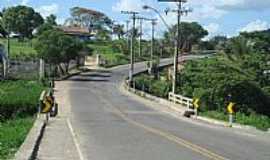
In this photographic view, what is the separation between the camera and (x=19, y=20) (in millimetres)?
161375

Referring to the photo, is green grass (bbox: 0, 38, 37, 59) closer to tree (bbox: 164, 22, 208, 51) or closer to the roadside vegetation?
the roadside vegetation

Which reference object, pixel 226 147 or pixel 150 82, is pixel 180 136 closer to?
pixel 226 147

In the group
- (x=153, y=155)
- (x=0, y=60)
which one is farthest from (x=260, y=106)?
(x=0, y=60)

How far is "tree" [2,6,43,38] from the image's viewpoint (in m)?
159

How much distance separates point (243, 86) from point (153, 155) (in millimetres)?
37149

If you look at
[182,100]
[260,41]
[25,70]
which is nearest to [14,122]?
[182,100]

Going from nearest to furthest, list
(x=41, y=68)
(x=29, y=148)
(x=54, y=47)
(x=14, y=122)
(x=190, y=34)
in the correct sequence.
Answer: (x=29, y=148)
(x=14, y=122)
(x=41, y=68)
(x=54, y=47)
(x=190, y=34)

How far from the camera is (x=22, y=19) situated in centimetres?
16225

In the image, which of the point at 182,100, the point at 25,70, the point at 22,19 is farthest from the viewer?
the point at 22,19


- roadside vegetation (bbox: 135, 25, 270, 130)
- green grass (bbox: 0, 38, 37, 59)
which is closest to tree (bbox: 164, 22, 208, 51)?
green grass (bbox: 0, 38, 37, 59)

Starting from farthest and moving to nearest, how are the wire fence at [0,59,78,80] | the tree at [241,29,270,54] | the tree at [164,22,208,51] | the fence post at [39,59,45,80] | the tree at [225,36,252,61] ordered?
the tree at [164,22,208,51], the tree at [241,29,270,54], the wire fence at [0,59,78,80], the fence post at [39,59,45,80], the tree at [225,36,252,61]

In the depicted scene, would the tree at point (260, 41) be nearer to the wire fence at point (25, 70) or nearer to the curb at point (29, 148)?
the wire fence at point (25, 70)

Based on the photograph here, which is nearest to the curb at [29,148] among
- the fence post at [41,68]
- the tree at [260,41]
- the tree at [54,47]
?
the fence post at [41,68]

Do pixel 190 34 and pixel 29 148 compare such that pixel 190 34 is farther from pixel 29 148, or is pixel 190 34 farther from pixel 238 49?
pixel 29 148
